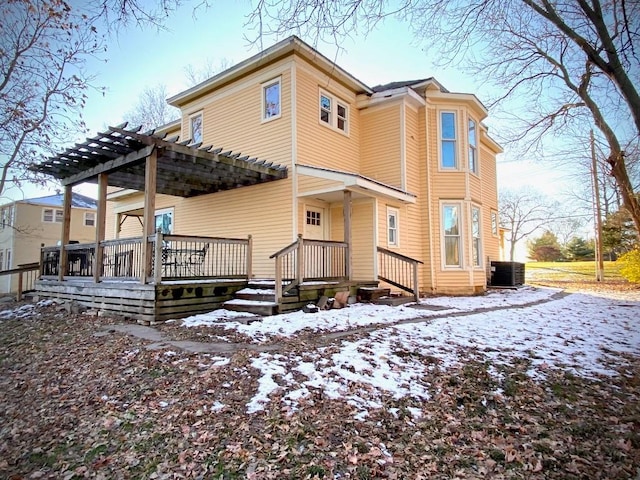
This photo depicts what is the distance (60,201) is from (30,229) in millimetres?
3440

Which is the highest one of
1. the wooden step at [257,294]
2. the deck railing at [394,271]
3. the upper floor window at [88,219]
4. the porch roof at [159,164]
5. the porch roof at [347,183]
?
Result: the upper floor window at [88,219]

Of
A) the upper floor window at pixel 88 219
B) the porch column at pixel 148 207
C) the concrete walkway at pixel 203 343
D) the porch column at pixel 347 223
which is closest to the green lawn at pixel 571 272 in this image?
the porch column at pixel 347 223

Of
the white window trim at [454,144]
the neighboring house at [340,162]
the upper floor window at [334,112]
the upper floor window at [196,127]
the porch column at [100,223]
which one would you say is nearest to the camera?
the porch column at [100,223]

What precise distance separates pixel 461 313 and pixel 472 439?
5523 mm

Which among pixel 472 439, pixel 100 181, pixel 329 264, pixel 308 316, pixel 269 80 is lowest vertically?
pixel 472 439

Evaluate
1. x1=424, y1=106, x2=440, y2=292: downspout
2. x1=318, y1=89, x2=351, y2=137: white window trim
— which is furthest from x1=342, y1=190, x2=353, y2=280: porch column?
x1=424, y1=106, x2=440, y2=292: downspout

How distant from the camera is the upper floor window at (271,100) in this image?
1097 cm

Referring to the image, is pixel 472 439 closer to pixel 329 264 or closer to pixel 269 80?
pixel 329 264

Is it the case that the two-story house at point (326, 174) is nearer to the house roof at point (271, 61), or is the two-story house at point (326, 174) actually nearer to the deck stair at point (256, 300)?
the house roof at point (271, 61)

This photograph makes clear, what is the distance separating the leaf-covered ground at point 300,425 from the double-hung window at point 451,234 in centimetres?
772

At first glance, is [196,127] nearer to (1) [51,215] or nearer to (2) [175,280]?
(2) [175,280]

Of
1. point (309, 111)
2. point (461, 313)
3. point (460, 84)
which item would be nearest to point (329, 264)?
point (461, 313)

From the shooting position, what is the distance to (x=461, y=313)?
27.7 feet

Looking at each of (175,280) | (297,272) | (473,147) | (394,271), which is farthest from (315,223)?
(473,147)
